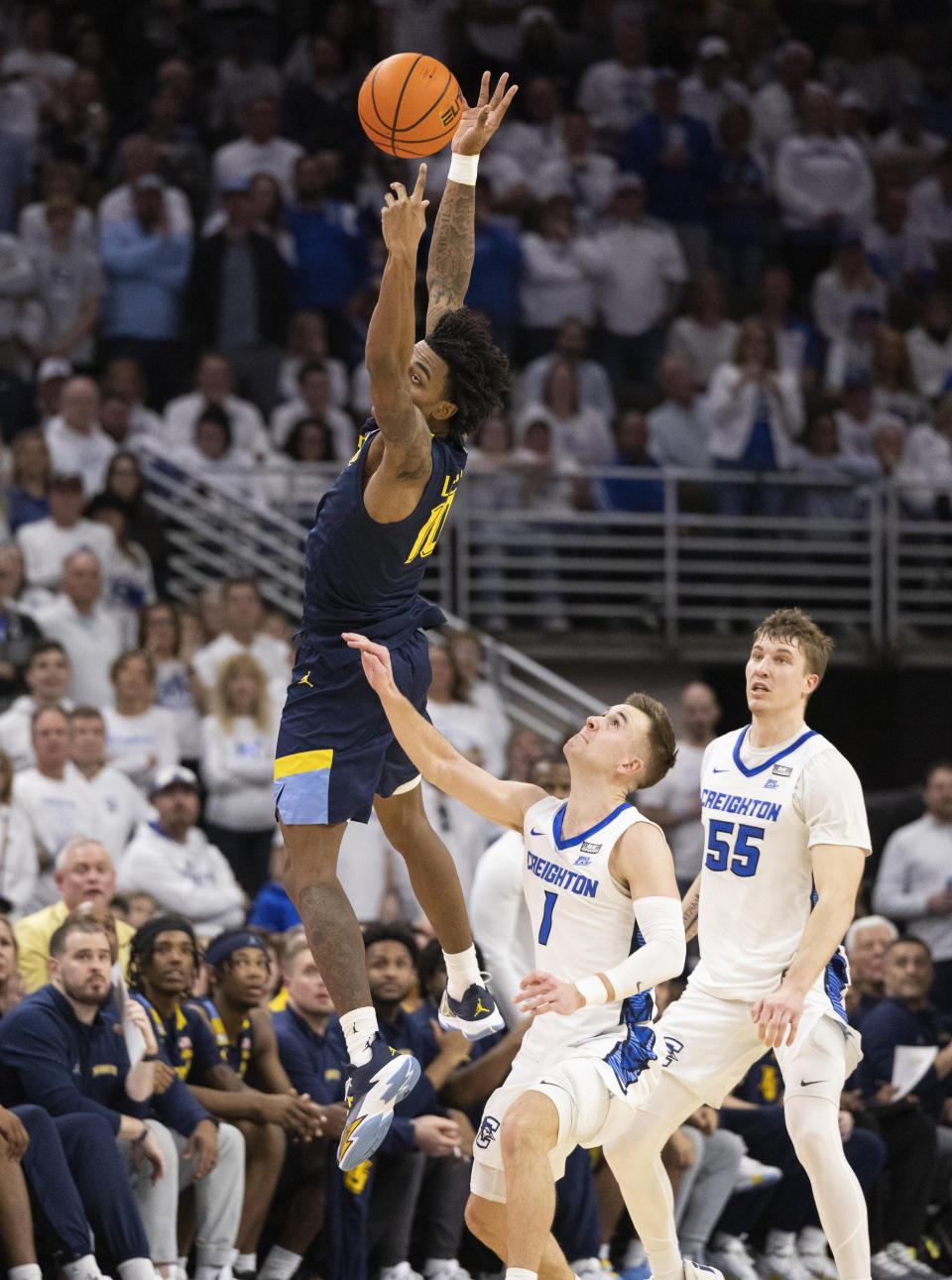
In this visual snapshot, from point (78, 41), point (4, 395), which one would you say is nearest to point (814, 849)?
point (4, 395)

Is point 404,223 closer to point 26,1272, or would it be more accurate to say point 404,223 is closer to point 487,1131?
Answer: point 487,1131

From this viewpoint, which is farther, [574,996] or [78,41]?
[78,41]

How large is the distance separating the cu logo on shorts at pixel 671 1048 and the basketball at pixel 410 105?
10.1 ft

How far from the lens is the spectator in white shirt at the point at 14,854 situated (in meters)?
9.57

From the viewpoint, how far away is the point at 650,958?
230 inches

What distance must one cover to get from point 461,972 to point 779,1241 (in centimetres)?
368

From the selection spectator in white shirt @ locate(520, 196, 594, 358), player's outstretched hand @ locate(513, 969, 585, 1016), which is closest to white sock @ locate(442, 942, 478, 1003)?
player's outstretched hand @ locate(513, 969, 585, 1016)

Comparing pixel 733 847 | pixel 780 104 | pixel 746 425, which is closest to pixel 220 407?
pixel 746 425

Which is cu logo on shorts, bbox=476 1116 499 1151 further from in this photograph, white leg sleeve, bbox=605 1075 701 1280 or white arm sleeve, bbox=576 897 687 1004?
white arm sleeve, bbox=576 897 687 1004

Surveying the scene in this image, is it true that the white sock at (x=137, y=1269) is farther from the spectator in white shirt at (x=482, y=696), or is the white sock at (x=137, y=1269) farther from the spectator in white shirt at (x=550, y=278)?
the spectator in white shirt at (x=550, y=278)

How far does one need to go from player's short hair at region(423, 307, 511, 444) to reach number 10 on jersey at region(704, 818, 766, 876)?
5.37 feet

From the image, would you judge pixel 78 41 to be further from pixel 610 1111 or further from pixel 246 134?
pixel 610 1111

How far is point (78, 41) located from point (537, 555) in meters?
5.74

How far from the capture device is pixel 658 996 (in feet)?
28.7
